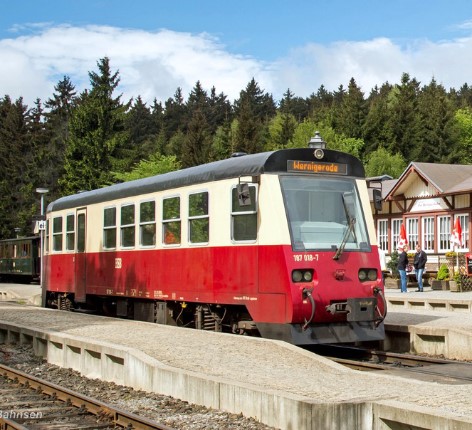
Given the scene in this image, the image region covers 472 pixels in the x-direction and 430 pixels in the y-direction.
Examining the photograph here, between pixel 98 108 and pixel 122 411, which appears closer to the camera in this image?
pixel 122 411

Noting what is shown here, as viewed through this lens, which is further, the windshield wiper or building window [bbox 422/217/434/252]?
building window [bbox 422/217/434/252]

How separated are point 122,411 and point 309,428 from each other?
236 cm

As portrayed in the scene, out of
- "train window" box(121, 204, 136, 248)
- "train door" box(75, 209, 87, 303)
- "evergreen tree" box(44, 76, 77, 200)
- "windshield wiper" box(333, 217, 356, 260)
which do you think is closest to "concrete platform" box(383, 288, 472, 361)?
"windshield wiper" box(333, 217, 356, 260)

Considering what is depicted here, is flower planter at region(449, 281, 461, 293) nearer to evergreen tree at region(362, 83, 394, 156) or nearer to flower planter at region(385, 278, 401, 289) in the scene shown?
flower planter at region(385, 278, 401, 289)

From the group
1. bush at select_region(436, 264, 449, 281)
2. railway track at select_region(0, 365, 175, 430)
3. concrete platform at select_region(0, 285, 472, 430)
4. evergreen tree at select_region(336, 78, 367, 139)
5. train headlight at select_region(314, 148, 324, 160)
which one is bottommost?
railway track at select_region(0, 365, 175, 430)

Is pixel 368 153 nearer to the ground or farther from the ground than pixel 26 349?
farther from the ground

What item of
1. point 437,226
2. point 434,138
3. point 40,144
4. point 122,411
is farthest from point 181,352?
point 40,144

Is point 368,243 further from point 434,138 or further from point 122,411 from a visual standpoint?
point 434,138

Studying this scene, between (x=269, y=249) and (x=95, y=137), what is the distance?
55.9 m

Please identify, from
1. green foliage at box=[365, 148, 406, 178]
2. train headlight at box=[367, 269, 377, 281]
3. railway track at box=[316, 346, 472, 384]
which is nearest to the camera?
railway track at box=[316, 346, 472, 384]

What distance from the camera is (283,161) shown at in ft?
43.1

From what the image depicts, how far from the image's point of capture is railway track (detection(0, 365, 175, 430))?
843 centimetres

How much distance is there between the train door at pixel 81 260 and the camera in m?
20.3

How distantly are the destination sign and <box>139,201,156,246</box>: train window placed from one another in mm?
4175
